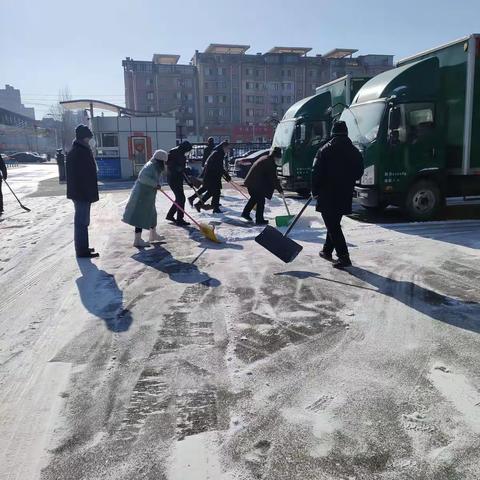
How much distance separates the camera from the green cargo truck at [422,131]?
8992mm

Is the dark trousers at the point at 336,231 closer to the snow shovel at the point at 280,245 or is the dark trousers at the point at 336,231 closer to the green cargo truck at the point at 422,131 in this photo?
the snow shovel at the point at 280,245

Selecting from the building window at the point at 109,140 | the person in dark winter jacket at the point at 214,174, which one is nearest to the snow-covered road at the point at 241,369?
the person in dark winter jacket at the point at 214,174

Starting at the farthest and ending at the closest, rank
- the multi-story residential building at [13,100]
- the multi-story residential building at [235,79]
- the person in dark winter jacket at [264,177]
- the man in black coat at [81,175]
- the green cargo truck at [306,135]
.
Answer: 1. the multi-story residential building at [13,100]
2. the multi-story residential building at [235,79]
3. the green cargo truck at [306,135]
4. the person in dark winter jacket at [264,177]
5. the man in black coat at [81,175]

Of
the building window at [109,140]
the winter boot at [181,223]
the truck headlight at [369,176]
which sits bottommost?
the winter boot at [181,223]

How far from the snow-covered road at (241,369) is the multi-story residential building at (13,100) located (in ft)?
456

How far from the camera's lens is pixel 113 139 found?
1005 inches

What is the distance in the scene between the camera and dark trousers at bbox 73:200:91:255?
6797 millimetres

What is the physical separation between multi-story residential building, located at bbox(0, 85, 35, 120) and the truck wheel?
137 meters

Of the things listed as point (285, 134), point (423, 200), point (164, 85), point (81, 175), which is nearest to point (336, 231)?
point (81, 175)

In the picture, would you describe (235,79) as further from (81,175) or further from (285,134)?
(81,175)

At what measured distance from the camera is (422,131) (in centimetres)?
919

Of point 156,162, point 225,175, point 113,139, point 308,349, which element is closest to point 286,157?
point 225,175

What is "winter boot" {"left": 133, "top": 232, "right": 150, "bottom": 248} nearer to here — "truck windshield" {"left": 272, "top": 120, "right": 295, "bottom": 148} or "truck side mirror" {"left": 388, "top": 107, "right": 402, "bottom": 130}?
"truck side mirror" {"left": 388, "top": 107, "right": 402, "bottom": 130}

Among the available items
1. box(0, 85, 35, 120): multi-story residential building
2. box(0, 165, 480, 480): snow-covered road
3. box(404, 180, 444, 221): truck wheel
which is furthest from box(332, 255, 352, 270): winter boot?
box(0, 85, 35, 120): multi-story residential building
